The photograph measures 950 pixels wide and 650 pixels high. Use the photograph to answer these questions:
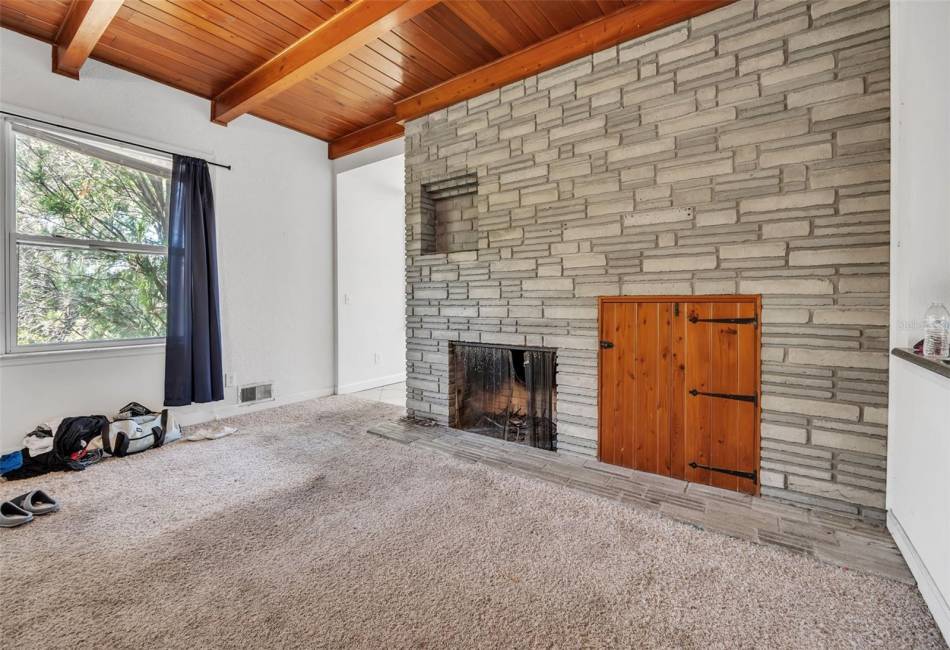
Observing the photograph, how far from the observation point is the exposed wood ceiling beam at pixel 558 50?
87.0 inches

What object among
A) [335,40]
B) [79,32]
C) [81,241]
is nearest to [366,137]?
[335,40]

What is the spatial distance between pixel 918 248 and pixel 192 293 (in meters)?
4.33

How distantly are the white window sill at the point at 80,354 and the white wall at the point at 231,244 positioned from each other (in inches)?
0.4

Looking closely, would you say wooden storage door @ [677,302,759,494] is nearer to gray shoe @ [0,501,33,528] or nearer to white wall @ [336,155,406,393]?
gray shoe @ [0,501,33,528]

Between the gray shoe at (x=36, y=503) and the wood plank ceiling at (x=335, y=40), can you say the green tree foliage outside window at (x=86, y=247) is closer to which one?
the wood plank ceiling at (x=335, y=40)

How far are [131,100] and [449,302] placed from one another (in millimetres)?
2866

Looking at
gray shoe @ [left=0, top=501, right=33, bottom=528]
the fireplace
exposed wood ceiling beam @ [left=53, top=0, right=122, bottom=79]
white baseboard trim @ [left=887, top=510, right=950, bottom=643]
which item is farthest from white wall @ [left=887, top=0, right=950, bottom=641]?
exposed wood ceiling beam @ [left=53, top=0, right=122, bottom=79]

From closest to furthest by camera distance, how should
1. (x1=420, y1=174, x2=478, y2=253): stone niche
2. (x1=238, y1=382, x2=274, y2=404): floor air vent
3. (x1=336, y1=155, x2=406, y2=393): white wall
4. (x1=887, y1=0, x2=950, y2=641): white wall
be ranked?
(x1=887, y1=0, x2=950, y2=641): white wall < (x1=420, y1=174, x2=478, y2=253): stone niche < (x1=238, y1=382, x2=274, y2=404): floor air vent < (x1=336, y1=155, x2=406, y2=393): white wall

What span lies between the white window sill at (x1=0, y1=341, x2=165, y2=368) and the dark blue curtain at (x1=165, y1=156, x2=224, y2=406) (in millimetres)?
154

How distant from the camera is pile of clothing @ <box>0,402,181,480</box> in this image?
8.14ft

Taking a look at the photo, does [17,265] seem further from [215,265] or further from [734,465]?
[734,465]

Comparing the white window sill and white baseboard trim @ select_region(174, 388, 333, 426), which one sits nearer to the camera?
the white window sill

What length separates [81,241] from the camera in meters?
2.93

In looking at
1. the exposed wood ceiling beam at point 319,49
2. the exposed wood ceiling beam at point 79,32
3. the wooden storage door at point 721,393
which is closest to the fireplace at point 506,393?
the wooden storage door at point 721,393
